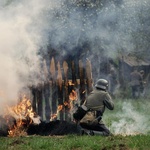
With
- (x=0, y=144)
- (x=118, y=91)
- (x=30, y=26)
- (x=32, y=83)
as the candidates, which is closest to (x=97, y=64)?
(x=118, y=91)

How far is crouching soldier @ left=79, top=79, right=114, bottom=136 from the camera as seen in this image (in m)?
10.4

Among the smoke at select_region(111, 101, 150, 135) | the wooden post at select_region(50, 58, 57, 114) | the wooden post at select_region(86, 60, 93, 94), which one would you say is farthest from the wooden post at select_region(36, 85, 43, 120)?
the smoke at select_region(111, 101, 150, 135)

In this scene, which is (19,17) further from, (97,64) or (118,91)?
(118,91)

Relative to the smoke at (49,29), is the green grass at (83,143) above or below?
below

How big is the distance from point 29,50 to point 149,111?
19.7 feet

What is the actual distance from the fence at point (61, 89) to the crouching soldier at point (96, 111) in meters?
1.53

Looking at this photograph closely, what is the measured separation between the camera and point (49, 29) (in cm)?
1587

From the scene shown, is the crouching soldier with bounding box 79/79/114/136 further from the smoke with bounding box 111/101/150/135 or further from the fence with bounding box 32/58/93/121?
the fence with bounding box 32/58/93/121

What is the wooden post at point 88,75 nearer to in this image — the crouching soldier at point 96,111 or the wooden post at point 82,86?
the wooden post at point 82,86

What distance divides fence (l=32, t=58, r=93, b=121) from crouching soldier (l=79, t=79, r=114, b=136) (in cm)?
153

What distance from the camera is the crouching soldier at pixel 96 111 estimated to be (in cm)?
1038

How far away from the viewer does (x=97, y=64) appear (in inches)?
954

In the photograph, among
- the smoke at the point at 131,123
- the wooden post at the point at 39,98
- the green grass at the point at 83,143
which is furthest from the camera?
the wooden post at the point at 39,98

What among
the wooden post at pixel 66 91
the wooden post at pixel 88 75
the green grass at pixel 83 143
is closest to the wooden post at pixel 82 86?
the wooden post at pixel 88 75
